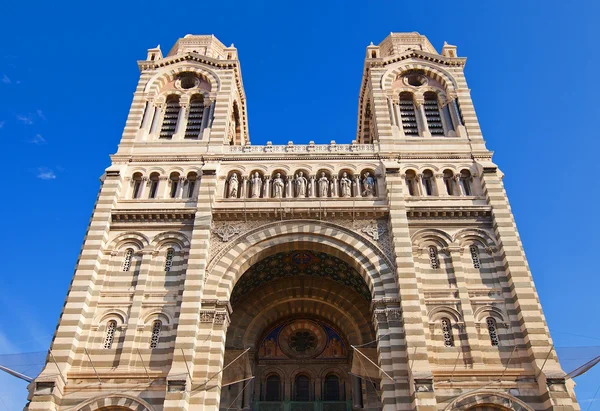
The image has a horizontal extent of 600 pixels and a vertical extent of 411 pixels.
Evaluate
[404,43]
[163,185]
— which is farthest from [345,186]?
[404,43]

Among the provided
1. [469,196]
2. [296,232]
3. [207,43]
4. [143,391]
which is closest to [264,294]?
[296,232]

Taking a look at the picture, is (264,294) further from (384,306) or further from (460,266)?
(460,266)

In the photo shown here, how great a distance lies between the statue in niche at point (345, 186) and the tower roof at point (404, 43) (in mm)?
11704

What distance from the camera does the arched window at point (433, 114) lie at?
90.4 ft

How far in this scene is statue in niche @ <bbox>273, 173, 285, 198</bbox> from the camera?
2405 centimetres

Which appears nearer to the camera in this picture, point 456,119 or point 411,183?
point 411,183

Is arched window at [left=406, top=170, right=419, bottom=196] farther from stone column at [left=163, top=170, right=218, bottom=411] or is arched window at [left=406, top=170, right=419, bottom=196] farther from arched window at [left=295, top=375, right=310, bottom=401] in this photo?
arched window at [left=295, top=375, right=310, bottom=401]

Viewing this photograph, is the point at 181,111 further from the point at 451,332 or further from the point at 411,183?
the point at 451,332

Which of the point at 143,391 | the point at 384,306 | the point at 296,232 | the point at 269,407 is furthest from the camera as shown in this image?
the point at 269,407

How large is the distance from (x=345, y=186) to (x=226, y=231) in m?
5.67

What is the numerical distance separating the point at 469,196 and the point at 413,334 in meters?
7.54

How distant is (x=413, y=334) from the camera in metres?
19.2

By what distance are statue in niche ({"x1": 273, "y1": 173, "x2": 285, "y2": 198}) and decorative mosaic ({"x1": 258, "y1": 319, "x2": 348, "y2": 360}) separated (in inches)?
267

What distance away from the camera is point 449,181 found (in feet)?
81.1
